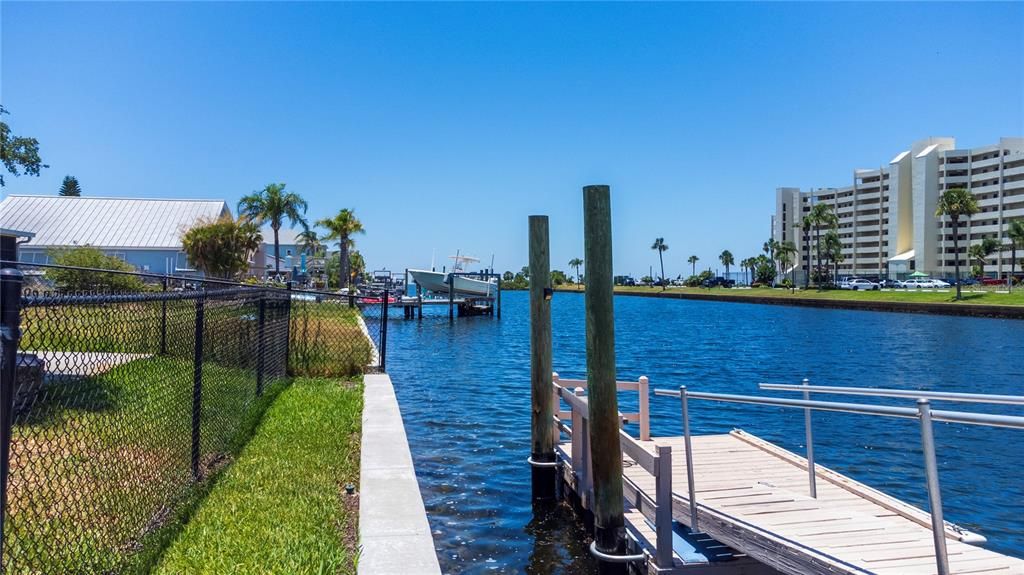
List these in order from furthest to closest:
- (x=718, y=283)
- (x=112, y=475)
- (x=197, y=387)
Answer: (x=718, y=283) → (x=197, y=387) → (x=112, y=475)

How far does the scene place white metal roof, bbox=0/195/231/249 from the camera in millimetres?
54125

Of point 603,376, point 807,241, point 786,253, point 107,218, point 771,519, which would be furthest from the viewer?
point 807,241

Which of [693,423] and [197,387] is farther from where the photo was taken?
[693,423]

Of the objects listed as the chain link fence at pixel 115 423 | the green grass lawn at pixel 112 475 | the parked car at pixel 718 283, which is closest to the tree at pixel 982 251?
the parked car at pixel 718 283

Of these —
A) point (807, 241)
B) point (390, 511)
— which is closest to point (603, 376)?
point (390, 511)

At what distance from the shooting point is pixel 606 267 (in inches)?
259

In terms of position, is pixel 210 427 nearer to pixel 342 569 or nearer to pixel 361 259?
pixel 342 569

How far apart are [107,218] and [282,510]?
5999cm

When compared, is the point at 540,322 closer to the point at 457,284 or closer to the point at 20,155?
the point at 20,155

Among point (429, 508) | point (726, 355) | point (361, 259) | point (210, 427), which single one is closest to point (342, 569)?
point (210, 427)

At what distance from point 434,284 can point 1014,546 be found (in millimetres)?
62928

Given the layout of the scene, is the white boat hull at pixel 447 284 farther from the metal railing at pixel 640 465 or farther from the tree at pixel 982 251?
the tree at pixel 982 251

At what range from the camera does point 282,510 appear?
599 cm

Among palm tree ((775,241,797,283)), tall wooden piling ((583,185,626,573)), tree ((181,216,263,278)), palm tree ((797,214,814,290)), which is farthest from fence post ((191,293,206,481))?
palm tree ((775,241,797,283))
